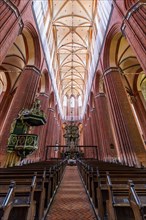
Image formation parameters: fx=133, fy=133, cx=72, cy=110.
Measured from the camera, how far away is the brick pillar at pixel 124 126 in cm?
690

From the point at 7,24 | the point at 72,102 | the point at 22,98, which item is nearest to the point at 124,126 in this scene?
the point at 22,98

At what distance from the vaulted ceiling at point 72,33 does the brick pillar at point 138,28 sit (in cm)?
951

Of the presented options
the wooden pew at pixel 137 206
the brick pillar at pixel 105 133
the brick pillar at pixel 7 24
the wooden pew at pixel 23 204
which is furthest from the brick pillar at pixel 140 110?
the wooden pew at pixel 23 204

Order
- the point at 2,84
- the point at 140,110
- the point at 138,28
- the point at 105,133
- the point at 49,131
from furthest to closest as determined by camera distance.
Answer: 1. the point at 49,131
2. the point at 2,84
3. the point at 140,110
4. the point at 105,133
5. the point at 138,28

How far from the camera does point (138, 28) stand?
562 centimetres

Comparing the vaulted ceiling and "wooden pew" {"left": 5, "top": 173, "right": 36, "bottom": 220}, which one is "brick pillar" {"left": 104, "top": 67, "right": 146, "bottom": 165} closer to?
"wooden pew" {"left": 5, "top": 173, "right": 36, "bottom": 220}

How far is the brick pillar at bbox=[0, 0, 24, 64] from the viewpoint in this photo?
567 cm

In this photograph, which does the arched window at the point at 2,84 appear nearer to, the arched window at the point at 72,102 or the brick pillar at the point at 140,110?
the brick pillar at the point at 140,110

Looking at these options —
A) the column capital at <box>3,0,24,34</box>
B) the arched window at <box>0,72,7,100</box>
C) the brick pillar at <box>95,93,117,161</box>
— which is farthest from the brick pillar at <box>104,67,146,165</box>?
the arched window at <box>0,72,7,100</box>

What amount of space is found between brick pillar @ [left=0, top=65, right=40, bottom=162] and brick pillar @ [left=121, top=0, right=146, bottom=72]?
21.1ft

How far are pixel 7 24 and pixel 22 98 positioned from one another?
4009 millimetres

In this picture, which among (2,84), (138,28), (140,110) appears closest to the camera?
(138,28)

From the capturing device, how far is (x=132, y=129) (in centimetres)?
753

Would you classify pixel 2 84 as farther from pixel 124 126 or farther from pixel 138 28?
pixel 138 28
